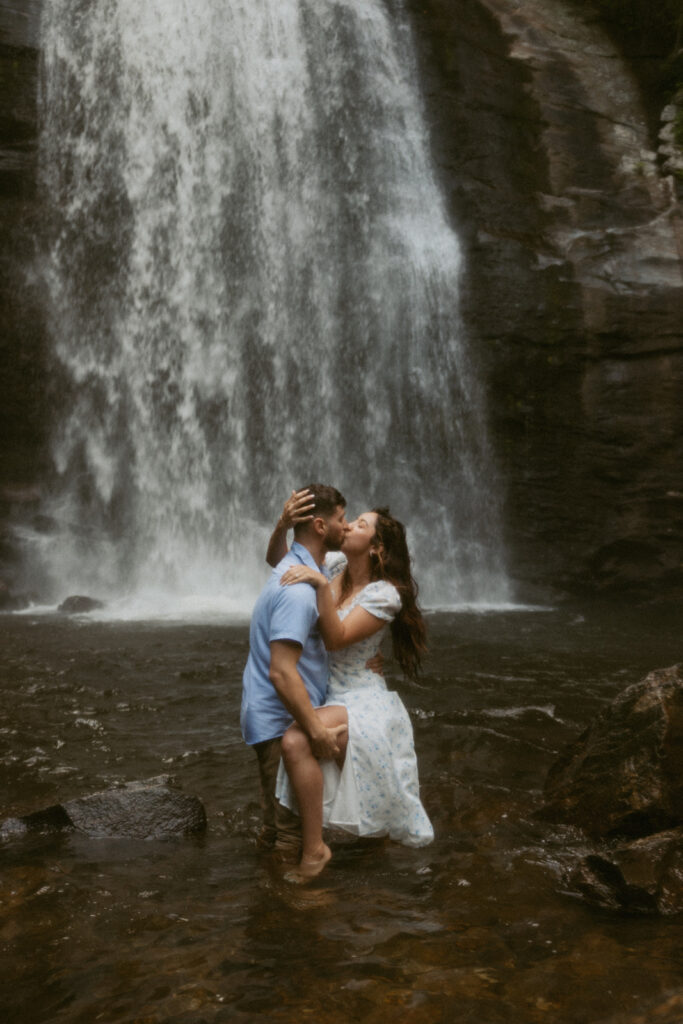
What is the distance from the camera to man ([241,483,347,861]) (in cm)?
381

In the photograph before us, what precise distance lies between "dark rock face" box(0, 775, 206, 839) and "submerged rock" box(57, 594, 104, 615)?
27.5ft

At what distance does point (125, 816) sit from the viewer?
14.7ft

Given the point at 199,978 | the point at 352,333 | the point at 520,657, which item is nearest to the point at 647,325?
the point at 352,333

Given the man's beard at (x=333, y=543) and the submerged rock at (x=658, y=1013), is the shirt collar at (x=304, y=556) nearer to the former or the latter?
the man's beard at (x=333, y=543)

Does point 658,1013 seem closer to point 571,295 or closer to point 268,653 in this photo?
point 268,653

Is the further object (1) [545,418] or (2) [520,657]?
(1) [545,418]

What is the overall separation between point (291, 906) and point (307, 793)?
0.44 meters

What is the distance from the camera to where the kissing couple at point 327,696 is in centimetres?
384

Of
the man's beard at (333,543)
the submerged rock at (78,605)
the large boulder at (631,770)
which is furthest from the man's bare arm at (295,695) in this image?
the submerged rock at (78,605)

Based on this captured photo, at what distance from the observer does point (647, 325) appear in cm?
1477

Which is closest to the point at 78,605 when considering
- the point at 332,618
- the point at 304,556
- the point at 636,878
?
the point at 304,556

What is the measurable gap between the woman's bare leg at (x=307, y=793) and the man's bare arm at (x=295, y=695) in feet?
0.16

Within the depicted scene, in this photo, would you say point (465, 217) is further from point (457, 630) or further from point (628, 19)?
point (457, 630)

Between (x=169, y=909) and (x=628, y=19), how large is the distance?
722 inches
